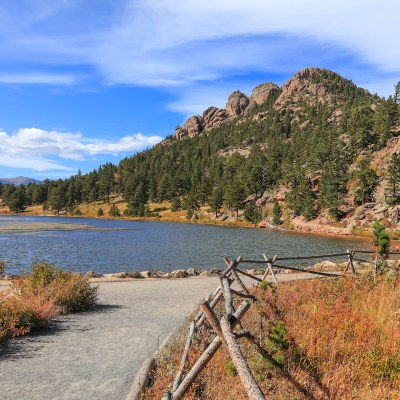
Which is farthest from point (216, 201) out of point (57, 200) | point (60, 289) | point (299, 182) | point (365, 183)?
point (60, 289)

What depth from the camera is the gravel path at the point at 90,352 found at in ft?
25.6

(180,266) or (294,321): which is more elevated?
(294,321)

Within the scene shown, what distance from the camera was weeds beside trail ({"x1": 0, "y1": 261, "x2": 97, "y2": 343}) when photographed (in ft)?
37.0

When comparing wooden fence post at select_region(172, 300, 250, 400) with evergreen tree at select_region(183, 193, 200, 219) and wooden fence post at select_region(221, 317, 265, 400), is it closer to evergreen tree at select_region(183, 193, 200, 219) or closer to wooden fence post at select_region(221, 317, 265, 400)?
wooden fence post at select_region(221, 317, 265, 400)

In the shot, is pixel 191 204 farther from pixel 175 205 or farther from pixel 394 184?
pixel 394 184

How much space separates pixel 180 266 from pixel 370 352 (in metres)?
31.1

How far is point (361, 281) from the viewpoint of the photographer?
17141 mm

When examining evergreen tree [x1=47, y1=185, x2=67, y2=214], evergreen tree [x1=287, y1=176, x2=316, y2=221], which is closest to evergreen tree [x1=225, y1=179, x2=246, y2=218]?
evergreen tree [x1=287, y1=176, x2=316, y2=221]

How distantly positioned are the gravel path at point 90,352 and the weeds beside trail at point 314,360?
1.12m

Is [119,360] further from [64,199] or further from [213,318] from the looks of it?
[64,199]

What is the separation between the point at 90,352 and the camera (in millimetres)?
10047

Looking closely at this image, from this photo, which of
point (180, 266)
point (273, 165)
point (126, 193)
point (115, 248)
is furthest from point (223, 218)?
point (180, 266)

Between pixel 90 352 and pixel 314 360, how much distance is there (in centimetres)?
593

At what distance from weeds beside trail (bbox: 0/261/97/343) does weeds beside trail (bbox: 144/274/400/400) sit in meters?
5.04
